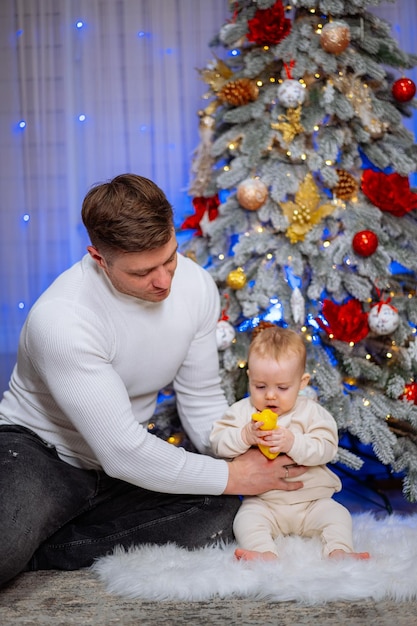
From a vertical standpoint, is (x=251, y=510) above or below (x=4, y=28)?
below

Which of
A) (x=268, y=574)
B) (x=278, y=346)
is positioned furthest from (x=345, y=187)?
(x=268, y=574)

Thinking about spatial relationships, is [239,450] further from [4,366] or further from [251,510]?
[4,366]

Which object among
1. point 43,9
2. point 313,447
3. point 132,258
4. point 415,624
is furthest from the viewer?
point 43,9

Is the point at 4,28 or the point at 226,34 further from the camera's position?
the point at 4,28

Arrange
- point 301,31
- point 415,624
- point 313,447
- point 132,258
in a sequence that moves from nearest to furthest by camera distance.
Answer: point 415,624
point 132,258
point 313,447
point 301,31

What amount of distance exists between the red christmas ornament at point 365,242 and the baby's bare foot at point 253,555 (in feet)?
4.07

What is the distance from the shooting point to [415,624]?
1703 mm

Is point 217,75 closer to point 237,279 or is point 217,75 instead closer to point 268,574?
point 237,279

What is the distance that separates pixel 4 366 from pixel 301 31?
87.9 inches

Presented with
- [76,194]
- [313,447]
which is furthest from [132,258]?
[76,194]

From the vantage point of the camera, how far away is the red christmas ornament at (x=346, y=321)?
2.85m

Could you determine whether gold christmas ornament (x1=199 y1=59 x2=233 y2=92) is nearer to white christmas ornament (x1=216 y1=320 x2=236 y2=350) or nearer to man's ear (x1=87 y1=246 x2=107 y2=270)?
white christmas ornament (x1=216 y1=320 x2=236 y2=350)

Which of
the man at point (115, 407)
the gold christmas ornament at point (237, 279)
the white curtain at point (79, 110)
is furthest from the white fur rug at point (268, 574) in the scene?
the white curtain at point (79, 110)

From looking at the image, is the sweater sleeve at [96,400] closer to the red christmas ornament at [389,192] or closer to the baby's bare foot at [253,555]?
the baby's bare foot at [253,555]
